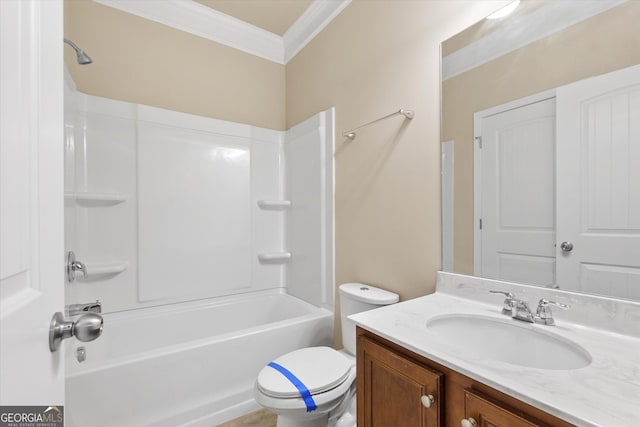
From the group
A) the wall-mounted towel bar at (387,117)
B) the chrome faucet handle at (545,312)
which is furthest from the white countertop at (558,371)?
the wall-mounted towel bar at (387,117)

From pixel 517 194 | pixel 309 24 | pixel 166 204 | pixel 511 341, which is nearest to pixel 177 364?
pixel 166 204

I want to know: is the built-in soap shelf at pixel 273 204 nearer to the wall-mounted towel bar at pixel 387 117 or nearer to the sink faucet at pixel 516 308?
the wall-mounted towel bar at pixel 387 117

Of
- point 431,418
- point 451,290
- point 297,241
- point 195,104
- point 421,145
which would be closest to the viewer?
point 431,418

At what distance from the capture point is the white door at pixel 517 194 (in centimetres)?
97

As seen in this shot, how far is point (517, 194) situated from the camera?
1056 millimetres

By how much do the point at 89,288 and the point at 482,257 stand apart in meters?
2.26

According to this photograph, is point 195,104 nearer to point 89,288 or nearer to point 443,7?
point 89,288

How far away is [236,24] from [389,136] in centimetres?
173

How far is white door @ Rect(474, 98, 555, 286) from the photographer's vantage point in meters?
0.97

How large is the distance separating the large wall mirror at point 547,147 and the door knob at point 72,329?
1247 mm

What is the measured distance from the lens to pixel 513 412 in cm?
57

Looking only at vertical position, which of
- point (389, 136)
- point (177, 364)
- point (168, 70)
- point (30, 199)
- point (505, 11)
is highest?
point (168, 70)

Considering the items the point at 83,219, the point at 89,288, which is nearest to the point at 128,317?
the point at 89,288

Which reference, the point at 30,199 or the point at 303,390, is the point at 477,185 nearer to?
the point at 303,390
